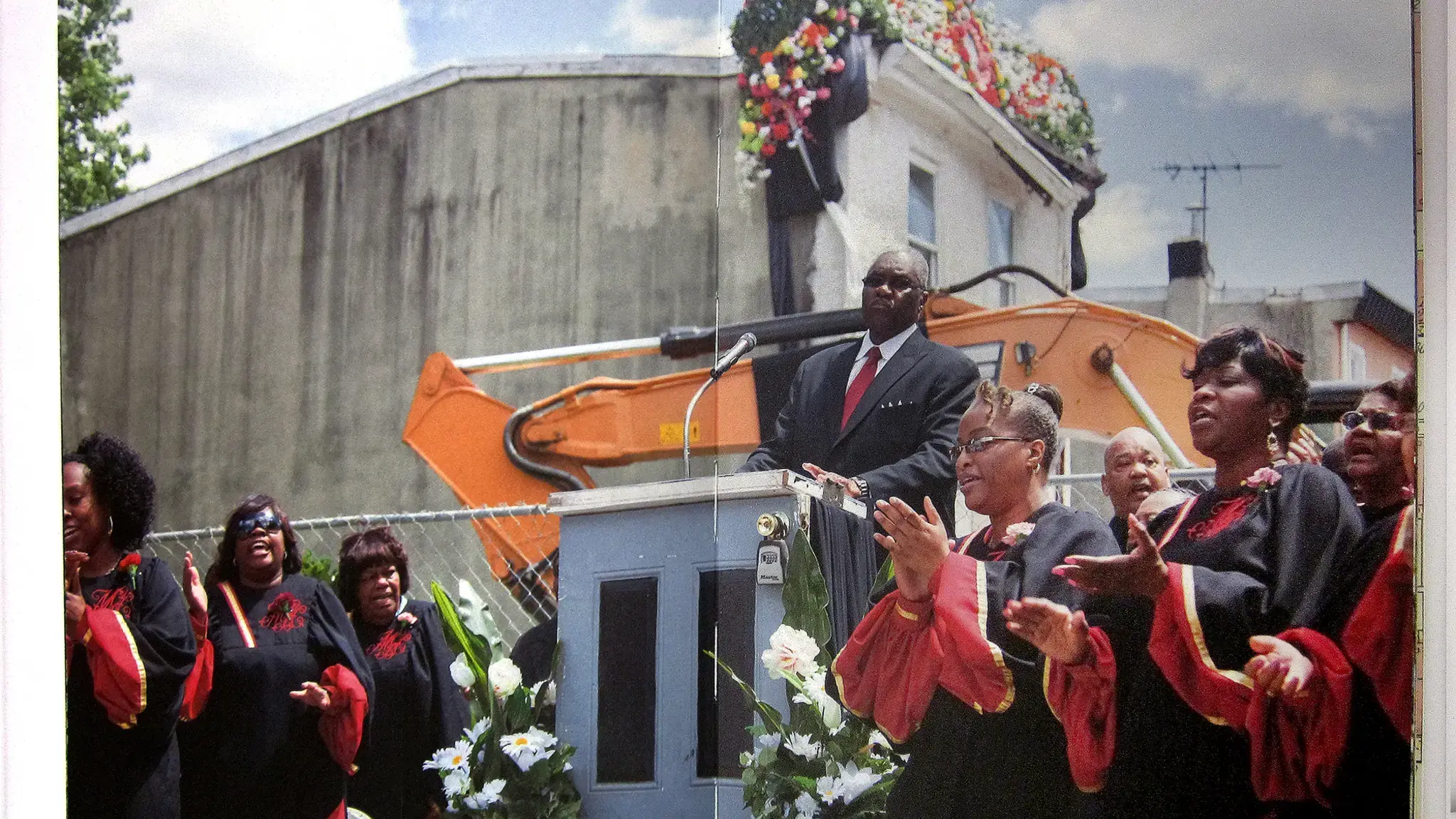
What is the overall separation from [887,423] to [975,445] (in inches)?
10.5

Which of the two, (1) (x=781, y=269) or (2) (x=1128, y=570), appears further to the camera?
(1) (x=781, y=269)

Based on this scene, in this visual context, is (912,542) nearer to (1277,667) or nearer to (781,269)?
(781,269)

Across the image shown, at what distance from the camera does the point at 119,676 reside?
4.43 meters

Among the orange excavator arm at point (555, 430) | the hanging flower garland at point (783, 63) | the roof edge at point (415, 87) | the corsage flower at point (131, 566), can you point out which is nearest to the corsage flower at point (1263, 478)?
the orange excavator arm at point (555, 430)

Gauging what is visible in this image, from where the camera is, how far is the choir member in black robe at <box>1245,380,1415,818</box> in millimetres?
4191

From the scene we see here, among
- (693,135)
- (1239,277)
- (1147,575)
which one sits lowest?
(1147,575)

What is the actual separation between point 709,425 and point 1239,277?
1.57m

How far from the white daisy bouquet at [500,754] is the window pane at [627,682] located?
0.43ft

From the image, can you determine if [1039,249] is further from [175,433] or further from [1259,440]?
[175,433]

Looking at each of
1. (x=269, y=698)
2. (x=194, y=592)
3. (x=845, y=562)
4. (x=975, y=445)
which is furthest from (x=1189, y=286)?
(x=194, y=592)

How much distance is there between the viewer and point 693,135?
16.1 ft

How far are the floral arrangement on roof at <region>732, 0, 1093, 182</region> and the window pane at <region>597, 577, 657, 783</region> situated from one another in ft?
4.31

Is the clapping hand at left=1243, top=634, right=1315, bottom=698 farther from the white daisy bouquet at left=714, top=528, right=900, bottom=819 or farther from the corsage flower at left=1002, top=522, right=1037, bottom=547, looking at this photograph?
the white daisy bouquet at left=714, top=528, right=900, bottom=819

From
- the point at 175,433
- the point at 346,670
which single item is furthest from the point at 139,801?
the point at 175,433
